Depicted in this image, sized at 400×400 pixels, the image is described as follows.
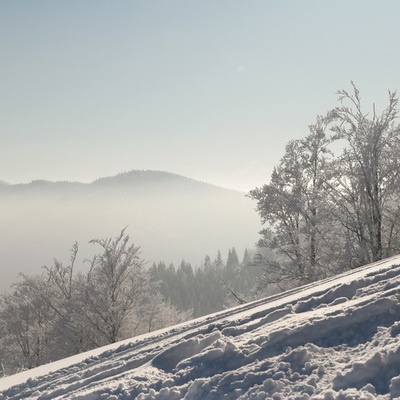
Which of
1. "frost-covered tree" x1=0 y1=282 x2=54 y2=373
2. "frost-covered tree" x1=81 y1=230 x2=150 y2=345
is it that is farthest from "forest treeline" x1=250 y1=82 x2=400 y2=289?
"frost-covered tree" x1=0 y1=282 x2=54 y2=373

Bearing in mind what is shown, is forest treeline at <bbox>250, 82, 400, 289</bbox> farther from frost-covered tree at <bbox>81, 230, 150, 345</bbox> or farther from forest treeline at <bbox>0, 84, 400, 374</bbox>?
frost-covered tree at <bbox>81, 230, 150, 345</bbox>

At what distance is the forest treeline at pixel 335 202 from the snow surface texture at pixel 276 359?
335 inches

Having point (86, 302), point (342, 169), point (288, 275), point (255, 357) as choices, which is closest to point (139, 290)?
point (86, 302)

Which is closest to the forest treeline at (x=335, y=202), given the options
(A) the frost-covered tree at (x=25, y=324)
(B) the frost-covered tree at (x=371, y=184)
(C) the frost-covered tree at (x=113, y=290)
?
(B) the frost-covered tree at (x=371, y=184)

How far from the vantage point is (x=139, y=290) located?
1825 cm

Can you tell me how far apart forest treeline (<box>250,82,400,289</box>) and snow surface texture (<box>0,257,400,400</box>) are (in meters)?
8.51

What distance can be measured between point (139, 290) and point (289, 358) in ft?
50.4

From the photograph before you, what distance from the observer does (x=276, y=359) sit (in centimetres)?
372

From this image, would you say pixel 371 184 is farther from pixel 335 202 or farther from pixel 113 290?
pixel 113 290

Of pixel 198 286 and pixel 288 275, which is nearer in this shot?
pixel 288 275

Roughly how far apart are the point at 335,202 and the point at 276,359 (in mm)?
11380

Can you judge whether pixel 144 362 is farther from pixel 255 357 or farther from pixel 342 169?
pixel 342 169

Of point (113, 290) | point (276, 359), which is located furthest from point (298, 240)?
point (276, 359)

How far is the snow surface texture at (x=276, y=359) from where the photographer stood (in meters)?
3.14
